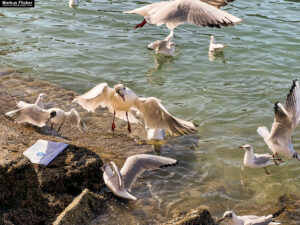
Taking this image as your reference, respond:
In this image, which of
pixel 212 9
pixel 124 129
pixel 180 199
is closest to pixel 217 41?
pixel 212 9

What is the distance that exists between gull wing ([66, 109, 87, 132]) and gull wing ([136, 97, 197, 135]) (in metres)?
0.90

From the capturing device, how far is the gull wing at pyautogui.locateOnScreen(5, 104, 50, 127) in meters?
6.78

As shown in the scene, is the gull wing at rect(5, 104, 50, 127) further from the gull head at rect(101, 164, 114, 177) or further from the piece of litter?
the gull head at rect(101, 164, 114, 177)

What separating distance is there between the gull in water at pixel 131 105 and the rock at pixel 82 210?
71.9 inches

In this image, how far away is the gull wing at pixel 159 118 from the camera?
20.2 feet

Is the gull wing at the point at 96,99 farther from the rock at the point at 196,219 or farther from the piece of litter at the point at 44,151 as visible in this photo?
the rock at the point at 196,219

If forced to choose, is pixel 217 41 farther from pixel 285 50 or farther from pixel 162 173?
pixel 162 173

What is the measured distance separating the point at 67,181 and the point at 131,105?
221 cm

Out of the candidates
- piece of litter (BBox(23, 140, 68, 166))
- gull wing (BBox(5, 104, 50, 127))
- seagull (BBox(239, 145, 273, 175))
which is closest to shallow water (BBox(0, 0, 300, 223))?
seagull (BBox(239, 145, 273, 175))

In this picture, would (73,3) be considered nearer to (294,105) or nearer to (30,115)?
(30,115)

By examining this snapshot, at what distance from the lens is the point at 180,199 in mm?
5664

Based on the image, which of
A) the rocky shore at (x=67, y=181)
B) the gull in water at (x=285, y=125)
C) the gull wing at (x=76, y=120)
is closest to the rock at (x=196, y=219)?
the rocky shore at (x=67, y=181)

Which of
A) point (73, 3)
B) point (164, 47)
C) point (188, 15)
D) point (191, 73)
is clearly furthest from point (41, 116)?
point (73, 3)

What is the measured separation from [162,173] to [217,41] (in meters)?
7.17
